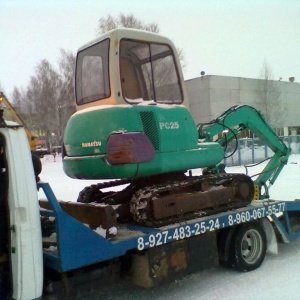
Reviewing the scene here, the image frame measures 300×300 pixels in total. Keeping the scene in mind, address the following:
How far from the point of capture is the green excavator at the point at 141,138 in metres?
4.91

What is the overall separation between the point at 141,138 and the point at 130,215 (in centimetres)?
114

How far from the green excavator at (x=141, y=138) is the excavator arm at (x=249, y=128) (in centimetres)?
52

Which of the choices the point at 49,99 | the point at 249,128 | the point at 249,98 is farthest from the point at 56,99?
the point at 249,128

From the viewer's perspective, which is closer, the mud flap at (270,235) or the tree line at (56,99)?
the mud flap at (270,235)

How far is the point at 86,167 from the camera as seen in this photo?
5145 mm

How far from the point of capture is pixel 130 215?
5.37 m

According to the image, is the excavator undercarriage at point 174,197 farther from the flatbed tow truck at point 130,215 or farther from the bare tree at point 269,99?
the bare tree at point 269,99

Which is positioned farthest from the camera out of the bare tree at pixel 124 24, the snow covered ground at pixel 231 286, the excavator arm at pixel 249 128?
the bare tree at pixel 124 24

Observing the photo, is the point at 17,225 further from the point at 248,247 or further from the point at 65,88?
the point at 65,88

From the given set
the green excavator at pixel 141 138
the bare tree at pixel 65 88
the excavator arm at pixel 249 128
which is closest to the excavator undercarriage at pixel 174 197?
Answer: the green excavator at pixel 141 138

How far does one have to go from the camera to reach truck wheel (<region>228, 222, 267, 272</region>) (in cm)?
578

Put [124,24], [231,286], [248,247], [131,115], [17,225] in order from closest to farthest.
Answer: [17,225], [131,115], [231,286], [248,247], [124,24]

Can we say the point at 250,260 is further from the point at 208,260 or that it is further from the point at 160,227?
the point at 160,227

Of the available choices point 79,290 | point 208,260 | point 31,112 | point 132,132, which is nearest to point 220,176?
point 208,260
